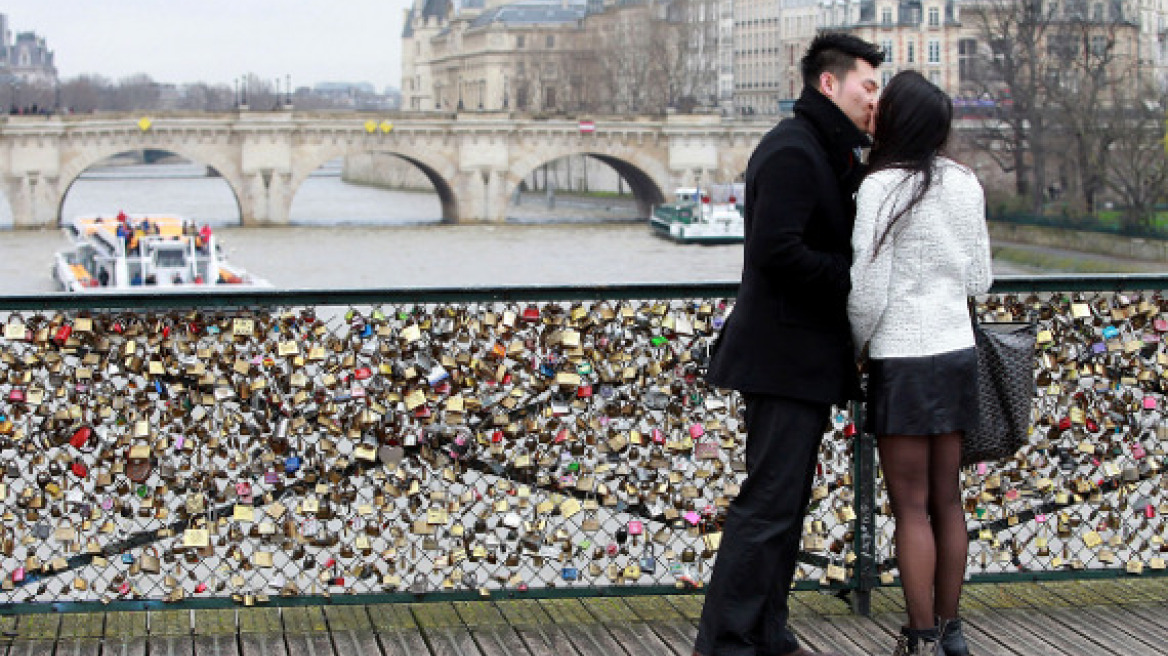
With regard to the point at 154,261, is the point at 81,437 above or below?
above

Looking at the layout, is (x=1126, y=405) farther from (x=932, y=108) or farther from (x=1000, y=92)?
(x=1000, y=92)

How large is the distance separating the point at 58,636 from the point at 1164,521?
10.0 ft

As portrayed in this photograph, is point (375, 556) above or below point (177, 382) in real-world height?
below

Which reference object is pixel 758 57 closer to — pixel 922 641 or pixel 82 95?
pixel 82 95

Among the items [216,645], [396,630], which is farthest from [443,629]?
[216,645]

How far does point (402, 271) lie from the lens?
41.9 m

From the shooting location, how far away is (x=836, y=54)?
452 cm

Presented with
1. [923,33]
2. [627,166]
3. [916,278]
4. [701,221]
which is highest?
[923,33]

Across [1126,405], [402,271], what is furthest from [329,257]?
[1126,405]

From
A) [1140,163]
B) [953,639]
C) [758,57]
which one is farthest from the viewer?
[758,57]

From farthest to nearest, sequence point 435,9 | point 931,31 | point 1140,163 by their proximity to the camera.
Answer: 1. point 435,9
2. point 931,31
3. point 1140,163

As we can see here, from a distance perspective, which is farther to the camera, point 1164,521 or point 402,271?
point 402,271

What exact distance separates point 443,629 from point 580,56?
88.9 m

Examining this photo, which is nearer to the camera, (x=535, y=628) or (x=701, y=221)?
(x=535, y=628)
